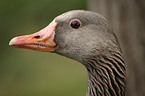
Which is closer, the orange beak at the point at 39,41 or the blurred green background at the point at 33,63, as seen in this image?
the orange beak at the point at 39,41

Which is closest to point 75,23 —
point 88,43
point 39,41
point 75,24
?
point 75,24

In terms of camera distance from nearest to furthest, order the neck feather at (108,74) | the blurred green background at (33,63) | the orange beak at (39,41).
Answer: the orange beak at (39,41)
the neck feather at (108,74)
the blurred green background at (33,63)

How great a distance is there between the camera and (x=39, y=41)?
2855mm

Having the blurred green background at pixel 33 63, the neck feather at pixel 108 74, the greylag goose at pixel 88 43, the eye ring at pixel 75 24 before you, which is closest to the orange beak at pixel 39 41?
the greylag goose at pixel 88 43

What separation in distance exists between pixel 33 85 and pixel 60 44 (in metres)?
5.73

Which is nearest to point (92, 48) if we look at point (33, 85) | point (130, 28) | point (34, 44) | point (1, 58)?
point (34, 44)

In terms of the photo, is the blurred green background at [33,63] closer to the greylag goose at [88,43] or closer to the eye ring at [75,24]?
the greylag goose at [88,43]

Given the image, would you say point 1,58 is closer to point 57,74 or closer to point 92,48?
point 57,74

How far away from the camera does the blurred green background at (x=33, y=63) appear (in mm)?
8011

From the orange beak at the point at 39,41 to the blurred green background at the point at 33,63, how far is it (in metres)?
4.68

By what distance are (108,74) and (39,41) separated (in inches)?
41.4

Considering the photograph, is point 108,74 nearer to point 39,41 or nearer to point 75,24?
point 75,24

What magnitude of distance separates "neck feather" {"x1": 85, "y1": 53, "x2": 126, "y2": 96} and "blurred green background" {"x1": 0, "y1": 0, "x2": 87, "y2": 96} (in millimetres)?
4327

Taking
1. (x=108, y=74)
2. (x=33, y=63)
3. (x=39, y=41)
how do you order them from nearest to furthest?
(x=39, y=41), (x=108, y=74), (x=33, y=63)
